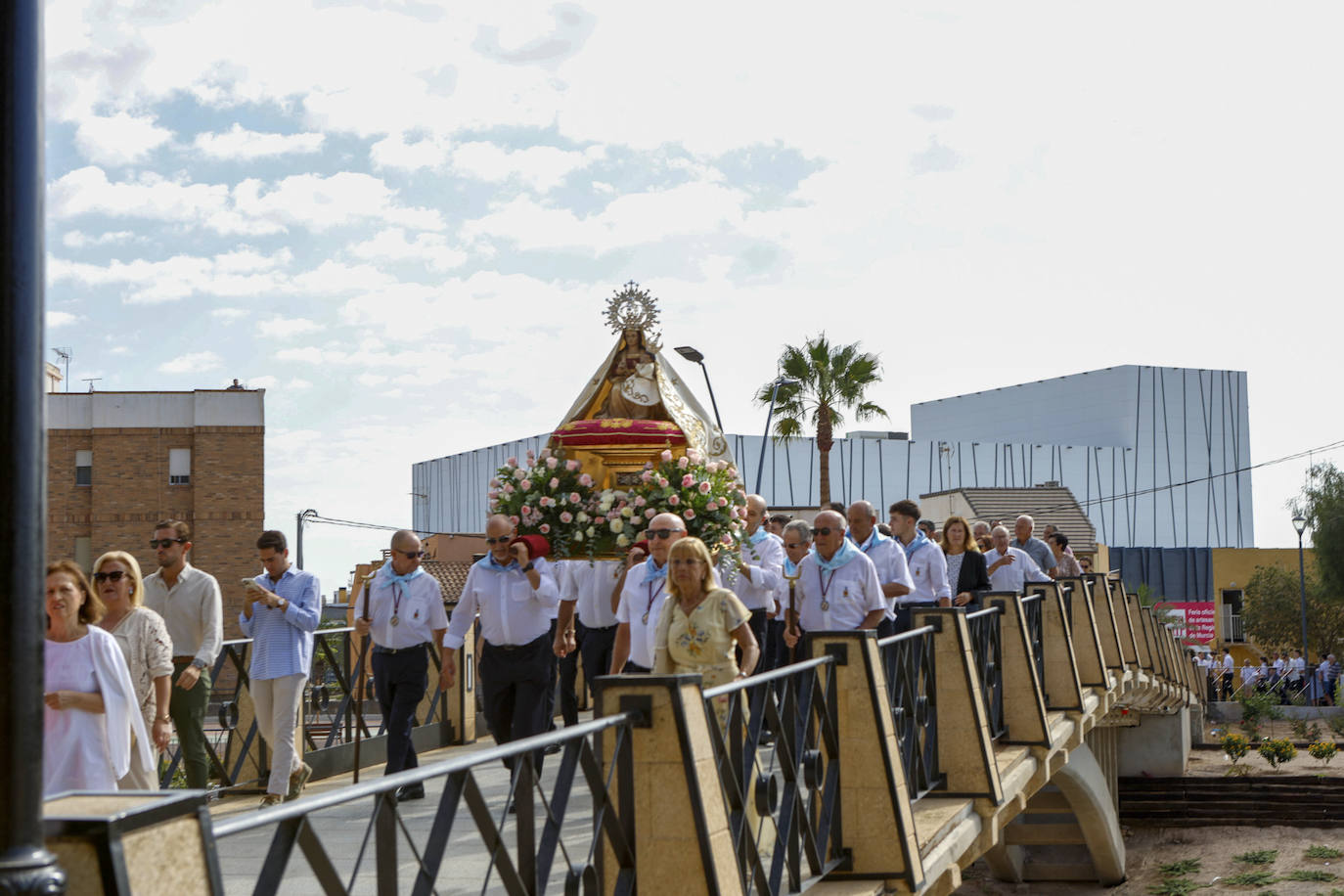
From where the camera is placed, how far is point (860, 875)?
7.03 m

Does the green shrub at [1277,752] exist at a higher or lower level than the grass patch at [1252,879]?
higher

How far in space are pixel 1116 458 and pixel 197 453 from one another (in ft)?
171

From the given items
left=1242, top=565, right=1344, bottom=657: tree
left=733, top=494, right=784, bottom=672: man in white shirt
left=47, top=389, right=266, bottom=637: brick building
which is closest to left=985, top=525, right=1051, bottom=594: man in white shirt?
left=733, top=494, right=784, bottom=672: man in white shirt

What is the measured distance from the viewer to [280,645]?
859cm

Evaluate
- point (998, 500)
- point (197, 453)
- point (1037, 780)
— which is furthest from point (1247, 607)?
point (1037, 780)

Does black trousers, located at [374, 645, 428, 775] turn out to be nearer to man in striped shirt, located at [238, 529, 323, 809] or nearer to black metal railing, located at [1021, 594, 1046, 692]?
man in striped shirt, located at [238, 529, 323, 809]

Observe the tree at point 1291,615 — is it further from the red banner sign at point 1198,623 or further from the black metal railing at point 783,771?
the black metal railing at point 783,771

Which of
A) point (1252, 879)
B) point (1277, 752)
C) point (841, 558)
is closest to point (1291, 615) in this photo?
point (1277, 752)

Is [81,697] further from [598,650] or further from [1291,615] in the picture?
[1291,615]

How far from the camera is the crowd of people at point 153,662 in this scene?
17.5ft

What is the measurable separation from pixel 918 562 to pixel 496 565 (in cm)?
320

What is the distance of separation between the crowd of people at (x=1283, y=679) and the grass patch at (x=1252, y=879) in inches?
612

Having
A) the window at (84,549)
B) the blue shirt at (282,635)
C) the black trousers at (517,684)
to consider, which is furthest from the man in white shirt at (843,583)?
the window at (84,549)

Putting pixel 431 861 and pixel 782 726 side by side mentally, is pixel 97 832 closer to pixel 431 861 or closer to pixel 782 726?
pixel 431 861
